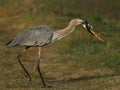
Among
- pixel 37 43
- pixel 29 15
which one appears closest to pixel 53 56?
pixel 37 43

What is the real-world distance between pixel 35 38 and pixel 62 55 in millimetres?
2917

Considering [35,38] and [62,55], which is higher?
[35,38]

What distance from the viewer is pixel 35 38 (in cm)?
1025

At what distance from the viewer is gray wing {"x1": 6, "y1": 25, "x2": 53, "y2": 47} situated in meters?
10.2

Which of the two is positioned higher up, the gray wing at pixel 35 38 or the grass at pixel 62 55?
the gray wing at pixel 35 38

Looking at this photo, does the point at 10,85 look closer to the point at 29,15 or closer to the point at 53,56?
the point at 53,56

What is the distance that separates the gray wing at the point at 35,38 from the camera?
1016cm

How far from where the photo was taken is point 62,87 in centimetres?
1009

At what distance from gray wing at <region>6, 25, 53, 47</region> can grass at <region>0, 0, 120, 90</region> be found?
2.09 ft

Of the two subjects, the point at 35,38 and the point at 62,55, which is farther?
the point at 62,55

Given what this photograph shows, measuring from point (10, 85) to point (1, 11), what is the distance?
9.29m

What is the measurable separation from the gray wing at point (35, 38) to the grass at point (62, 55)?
0.64 meters

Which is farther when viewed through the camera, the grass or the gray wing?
the grass

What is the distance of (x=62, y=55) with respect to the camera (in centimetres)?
1312
